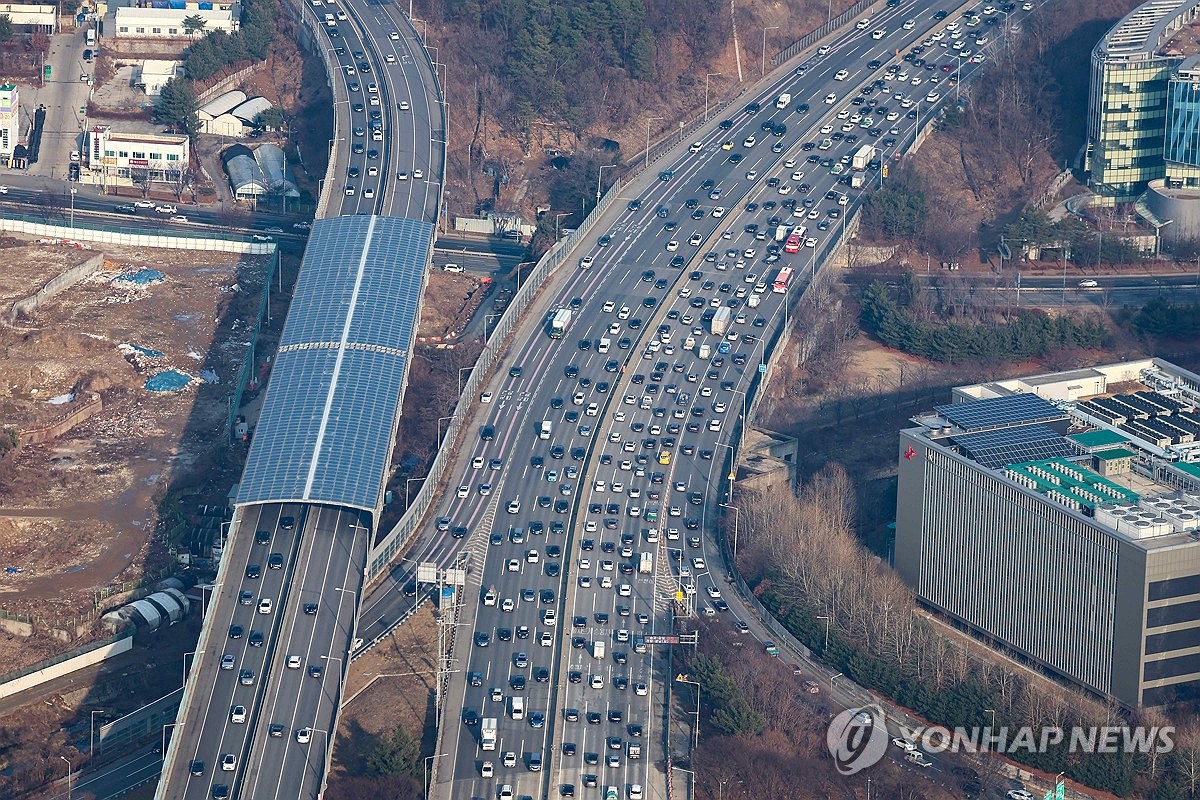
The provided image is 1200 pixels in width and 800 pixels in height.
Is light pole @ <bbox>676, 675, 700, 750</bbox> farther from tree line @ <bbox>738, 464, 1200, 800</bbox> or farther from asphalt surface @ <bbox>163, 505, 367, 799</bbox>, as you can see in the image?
asphalt surface @ <bbox>163, 505, 367, 799</bbox>

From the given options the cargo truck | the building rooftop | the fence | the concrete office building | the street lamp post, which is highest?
the building rooftop

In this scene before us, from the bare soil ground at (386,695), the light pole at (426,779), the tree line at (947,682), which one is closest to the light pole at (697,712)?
the tree line at (947,682)

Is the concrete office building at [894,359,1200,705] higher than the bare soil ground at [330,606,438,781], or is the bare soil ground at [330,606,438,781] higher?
the concrete office building at [894,359,1200,705]

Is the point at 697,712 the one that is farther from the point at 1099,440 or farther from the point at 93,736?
the point at 93,736

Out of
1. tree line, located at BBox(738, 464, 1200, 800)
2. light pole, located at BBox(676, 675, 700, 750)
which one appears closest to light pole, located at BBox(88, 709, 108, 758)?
light pole, located at BBox(676, 675, 700, 750)

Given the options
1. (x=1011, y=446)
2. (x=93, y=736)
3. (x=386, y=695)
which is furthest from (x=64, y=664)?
(x=1011, y=446)

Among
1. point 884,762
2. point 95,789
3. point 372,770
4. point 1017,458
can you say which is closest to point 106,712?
point 95,789
